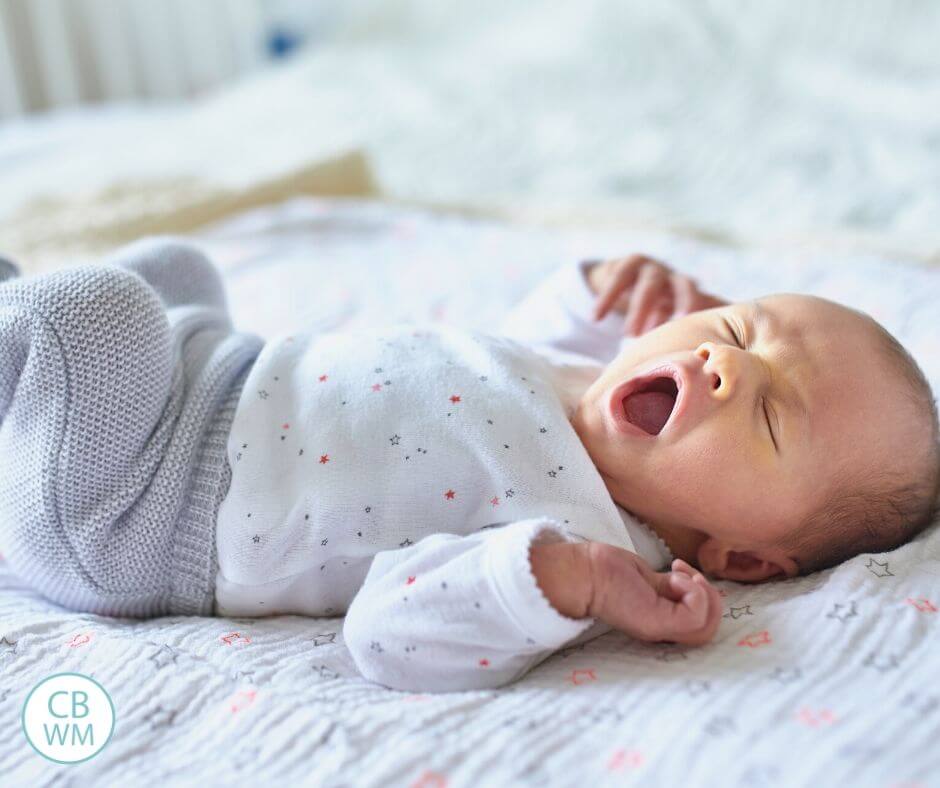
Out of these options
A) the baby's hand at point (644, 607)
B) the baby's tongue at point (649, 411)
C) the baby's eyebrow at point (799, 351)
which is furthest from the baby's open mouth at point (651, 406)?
the baby's hand at point (644, 607)

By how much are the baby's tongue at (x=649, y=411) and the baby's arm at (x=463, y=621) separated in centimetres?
20

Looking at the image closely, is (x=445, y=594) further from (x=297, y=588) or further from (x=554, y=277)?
(x=554, y=277)

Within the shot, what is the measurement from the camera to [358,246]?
5.84 feet

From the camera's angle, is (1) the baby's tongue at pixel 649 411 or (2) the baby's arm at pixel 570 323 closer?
(1) the baby's tongue at pixel 649 411

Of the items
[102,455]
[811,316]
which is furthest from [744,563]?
[102,455]

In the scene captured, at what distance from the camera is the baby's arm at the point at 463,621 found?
2.59 feet

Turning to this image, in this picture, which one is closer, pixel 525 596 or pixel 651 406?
pixel 525 596

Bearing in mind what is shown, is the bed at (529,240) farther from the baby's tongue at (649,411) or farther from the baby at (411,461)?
the baby's tongue at (649,411)

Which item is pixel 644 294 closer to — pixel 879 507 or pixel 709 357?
pixel 709 357

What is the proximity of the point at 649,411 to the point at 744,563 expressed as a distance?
0.57 feet

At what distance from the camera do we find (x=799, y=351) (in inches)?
37.2

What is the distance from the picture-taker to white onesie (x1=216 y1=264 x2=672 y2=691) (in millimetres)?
819

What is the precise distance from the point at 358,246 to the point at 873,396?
107 cm

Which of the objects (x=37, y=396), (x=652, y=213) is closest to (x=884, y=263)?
(x=652, y=213)
